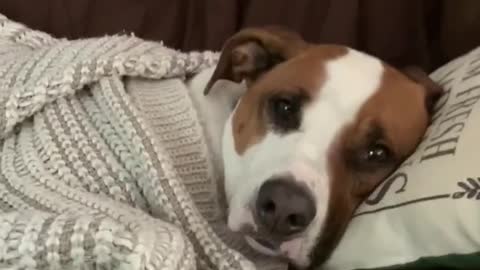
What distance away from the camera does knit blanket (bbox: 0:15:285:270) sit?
1219mm

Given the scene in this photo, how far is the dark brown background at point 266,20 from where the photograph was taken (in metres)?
1.81

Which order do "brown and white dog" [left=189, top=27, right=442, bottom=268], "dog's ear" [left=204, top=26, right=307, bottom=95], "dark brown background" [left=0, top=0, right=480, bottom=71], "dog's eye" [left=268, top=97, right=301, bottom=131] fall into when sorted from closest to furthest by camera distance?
1. "brown and white dog" [left=189, top=27, right=442, bottom=268]
2. "dog's eye" [left=268, top=97, right=301, bottom=131]
3. "dog's ear" [left=204, top=26, right=307, bottom=95]
4. "dark brown background" [left=0, top=0, right=480, bottom=71]

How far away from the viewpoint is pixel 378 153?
146 centimetres

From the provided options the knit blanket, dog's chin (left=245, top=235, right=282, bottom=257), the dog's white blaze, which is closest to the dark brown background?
the knit blanket

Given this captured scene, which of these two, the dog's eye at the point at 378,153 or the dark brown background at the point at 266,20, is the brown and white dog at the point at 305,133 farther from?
the dark brown background at the point at 266,20

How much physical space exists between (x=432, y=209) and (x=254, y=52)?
0.48m

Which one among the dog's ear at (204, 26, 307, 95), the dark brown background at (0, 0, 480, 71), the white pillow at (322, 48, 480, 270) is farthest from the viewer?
the dark brown background at (0, 0, 480, 71)

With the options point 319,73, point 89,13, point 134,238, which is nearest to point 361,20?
point 319,73

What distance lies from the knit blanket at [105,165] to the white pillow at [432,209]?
163 millimetres

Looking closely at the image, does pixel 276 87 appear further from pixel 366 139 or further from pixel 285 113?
pixel 366 139

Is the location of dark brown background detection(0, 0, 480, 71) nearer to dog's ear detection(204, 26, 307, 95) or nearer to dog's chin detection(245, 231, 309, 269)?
dog's ear detection(204, 26, 307, 95)

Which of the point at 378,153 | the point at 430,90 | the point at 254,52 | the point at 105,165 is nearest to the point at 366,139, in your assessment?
the point at 378,153

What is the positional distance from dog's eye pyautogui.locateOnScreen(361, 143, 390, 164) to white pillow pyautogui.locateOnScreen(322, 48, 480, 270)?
0.06 meters

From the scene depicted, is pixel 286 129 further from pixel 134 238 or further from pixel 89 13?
pixel 89 13
